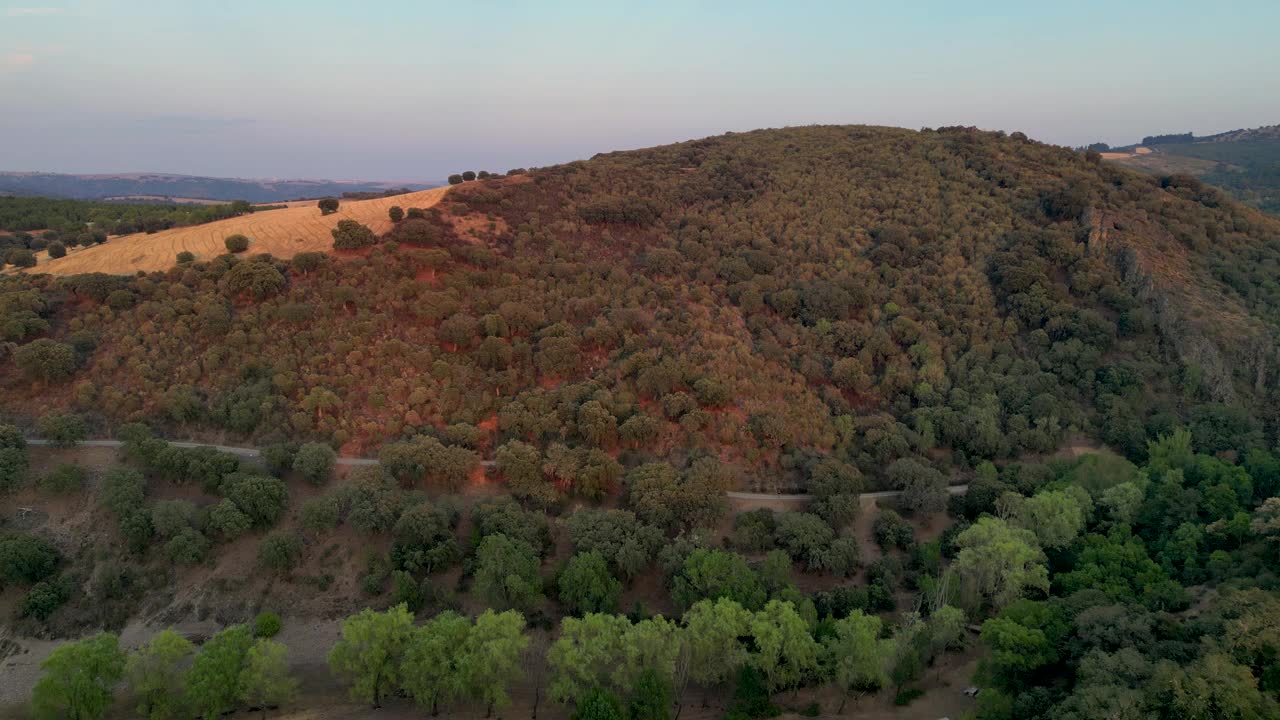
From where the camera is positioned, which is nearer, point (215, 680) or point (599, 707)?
point (599, 707)

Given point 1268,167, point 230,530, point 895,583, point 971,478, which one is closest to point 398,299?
point 230,530

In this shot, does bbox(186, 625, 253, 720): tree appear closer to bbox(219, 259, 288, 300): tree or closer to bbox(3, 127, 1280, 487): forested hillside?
bbox(3, 127, 1280, 487): forested hillside

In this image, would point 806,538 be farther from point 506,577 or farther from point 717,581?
point 506,577

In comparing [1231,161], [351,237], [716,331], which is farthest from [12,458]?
[1231,161]

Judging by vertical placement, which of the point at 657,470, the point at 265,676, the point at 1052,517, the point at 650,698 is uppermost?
the point at 657,470

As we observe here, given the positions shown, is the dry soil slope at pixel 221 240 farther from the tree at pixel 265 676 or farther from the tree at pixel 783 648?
the tree at pixel 783 648
